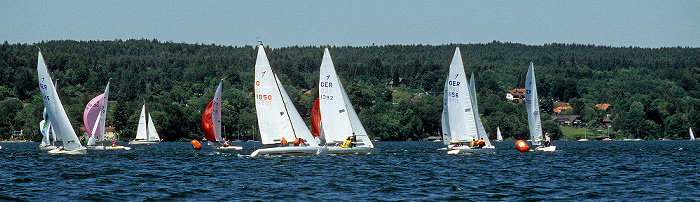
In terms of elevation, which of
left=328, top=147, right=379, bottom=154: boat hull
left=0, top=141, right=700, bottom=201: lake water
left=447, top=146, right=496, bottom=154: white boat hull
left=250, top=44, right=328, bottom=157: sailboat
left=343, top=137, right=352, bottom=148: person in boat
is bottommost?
left=0, top=141, right=700, bottom=201: lake water

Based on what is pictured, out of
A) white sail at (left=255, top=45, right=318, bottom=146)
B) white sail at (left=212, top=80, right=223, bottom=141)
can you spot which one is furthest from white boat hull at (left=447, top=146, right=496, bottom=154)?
white sail at (left=212, top=80, right=223, bottom=141)

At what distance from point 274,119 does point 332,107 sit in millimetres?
4125

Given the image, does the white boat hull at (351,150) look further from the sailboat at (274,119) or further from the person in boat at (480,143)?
the person in boat at (480,143)

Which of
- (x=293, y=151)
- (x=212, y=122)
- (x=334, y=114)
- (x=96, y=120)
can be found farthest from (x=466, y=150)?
(x=96, y=120)

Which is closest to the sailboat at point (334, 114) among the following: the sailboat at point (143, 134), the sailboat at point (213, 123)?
the sailboat at point (213, 123)

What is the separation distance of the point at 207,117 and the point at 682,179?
51.1 m

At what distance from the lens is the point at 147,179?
32.9 m

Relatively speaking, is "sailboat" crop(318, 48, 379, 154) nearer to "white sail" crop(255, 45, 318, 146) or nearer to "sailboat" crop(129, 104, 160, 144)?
"white sail" crop(255, 45, 318, 146)

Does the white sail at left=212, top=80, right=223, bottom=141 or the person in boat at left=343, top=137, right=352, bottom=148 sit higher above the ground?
the white sail at left=212, top=80, right=223, bottom=141

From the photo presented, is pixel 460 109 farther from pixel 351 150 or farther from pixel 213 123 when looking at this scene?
pixel 213 123

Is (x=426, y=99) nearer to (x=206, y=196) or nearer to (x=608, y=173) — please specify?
(x=608, y=173)

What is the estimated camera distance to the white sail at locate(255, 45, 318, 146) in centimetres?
4560

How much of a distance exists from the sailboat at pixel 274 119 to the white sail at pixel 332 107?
2286 mm

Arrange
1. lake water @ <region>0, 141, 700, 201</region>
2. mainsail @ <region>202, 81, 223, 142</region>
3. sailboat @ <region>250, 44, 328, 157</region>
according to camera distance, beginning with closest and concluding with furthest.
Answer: lake water @ <region>0, 141, 700, 201</region> < sailboat @ <region>250, 44, 328, 157</region> < mainsail @ <region>202, 81, 223, 142</region>
